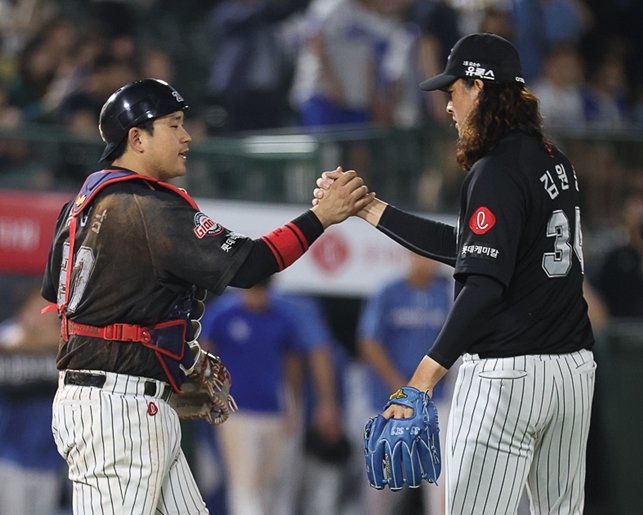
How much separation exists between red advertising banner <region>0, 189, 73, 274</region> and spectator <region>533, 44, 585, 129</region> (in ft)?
13.9

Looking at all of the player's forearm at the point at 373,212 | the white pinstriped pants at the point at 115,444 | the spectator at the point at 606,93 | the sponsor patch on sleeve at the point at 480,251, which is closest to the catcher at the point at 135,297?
the white pinstriped pants at the point at 115,444

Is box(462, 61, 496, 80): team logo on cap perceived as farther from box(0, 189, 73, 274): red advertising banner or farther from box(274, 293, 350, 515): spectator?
box(274, 293, 350, 515): spectator

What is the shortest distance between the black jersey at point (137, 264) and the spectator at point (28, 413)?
386 centimetres

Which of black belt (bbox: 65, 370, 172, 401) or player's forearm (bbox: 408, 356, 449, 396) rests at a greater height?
player's forearm (bbox: 408, 356, 449, 396)

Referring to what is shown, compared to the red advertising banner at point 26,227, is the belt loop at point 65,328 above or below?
below

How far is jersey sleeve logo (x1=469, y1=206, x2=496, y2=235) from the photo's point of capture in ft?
13.7

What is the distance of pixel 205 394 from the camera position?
4895 mm

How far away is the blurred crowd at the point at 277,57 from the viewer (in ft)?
31.2

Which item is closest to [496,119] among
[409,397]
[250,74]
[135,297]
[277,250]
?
[277,250]

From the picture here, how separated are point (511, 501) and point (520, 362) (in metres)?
0.46

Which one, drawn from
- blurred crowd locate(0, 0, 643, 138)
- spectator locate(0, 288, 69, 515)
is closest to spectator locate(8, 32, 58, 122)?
blurred crowd locate(0, 0, 643, 138)

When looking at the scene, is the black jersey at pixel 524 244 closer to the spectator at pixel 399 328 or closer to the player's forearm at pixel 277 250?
the player's forearm at pixel 277 250

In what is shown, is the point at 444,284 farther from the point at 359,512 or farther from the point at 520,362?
the point at 520,362

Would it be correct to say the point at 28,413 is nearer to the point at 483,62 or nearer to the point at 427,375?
the point at 427,375
